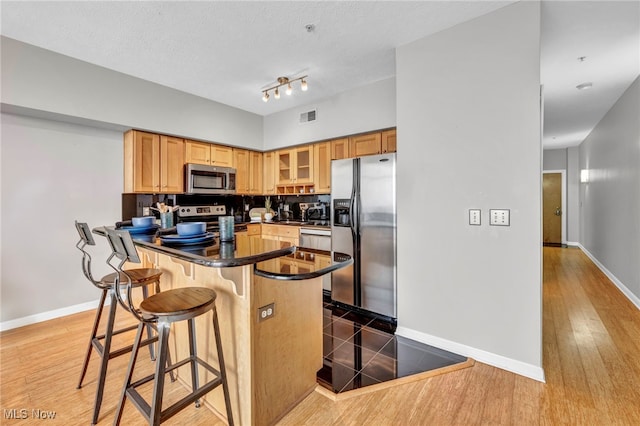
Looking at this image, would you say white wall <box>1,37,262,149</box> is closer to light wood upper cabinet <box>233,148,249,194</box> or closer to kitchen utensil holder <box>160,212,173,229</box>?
light wood upper cabinet <box>233,148,249,194</box>

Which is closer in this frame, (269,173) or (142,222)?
(142,222)

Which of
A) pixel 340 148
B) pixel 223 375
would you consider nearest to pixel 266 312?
pixel 223 375

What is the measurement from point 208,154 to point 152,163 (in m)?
0.80

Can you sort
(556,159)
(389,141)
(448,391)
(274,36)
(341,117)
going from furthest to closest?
(556,159) → (341,117) → (389,141) → (274,36) → (448,391)

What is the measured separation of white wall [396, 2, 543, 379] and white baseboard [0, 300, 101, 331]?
3575mm

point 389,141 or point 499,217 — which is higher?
point 389,141

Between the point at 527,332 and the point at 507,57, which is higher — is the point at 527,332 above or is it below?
below

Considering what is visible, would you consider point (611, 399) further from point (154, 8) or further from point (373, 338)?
point (154, 8)

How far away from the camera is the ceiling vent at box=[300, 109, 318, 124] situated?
13.9ft

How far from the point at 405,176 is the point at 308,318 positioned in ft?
5.10

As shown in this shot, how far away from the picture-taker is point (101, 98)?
3.18 meters

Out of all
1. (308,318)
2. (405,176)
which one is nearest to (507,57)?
(405,176)

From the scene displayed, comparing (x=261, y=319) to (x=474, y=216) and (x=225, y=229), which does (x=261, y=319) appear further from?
(x=474, y=216)

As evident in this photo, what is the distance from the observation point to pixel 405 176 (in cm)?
268
